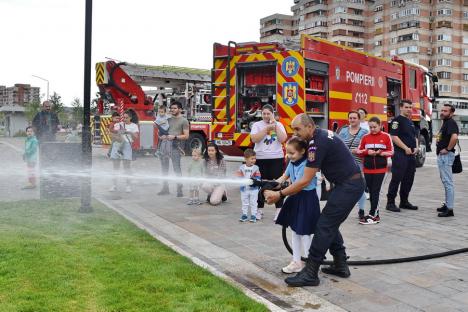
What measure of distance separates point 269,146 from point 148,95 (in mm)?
12427

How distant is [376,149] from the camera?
733 cm

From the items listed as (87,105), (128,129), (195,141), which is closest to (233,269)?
(87,105)

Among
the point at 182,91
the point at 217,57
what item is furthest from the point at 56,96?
the point at 217,57

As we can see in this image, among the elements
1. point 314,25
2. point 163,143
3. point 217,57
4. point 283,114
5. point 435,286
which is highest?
point 314,25

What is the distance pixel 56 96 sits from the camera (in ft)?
177

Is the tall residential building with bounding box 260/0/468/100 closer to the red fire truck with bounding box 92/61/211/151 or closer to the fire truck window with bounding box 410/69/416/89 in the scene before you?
the red fire truck with bounding box 92/61/211/151

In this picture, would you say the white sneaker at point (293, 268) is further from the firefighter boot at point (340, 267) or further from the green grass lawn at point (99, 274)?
the green grass lawn at point (99, 274)

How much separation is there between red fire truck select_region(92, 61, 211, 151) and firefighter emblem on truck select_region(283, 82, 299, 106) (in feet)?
26.3

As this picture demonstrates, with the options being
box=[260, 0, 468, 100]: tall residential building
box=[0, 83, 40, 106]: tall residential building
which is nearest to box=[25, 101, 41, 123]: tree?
box=[0, 83, 40, 106]: tall residential building

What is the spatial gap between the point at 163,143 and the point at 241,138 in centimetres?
185

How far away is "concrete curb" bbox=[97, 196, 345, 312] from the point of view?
3.92 metres

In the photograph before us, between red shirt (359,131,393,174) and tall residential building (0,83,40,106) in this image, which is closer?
red shirt (359,131,393,174)

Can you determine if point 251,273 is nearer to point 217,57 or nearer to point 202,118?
point 217,57

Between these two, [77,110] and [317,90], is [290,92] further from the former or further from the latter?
[77,110]
